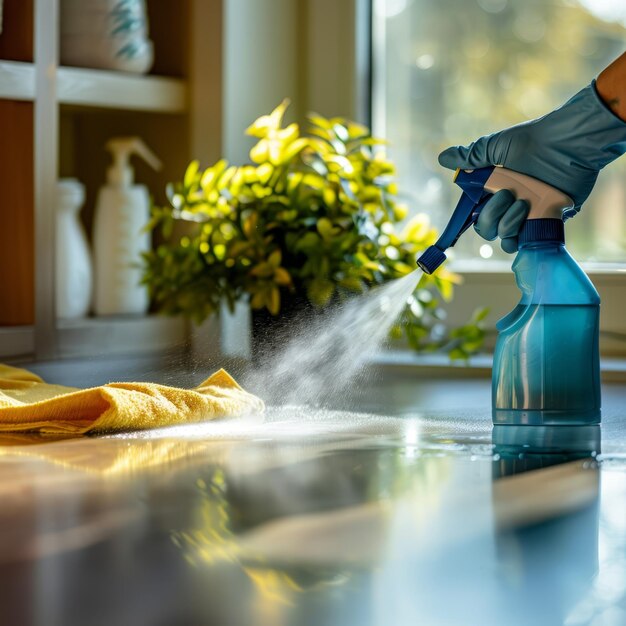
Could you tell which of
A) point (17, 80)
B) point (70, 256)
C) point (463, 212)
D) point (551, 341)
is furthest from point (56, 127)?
point (551, 341)

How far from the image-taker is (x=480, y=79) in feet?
5.37

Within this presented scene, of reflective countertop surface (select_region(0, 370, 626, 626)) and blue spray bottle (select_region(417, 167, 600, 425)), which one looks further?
blue spray bottle (select_region(417, 167, 600, 425))

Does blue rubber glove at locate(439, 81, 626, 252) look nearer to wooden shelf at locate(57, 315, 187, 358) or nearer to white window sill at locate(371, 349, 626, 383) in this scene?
white window sill at locate(371, 349, 626, 383)

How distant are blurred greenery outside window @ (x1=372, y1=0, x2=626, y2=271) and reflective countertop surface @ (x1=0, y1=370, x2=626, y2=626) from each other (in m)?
0.68

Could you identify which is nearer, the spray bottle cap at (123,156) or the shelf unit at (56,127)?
the shelf unit at (56,127)

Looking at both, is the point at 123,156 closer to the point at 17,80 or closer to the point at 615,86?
the point at 17,80

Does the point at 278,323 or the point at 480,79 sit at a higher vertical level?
the point at 480,79

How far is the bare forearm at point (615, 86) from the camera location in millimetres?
867

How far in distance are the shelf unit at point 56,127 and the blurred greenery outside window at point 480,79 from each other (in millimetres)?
288

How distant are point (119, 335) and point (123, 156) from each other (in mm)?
260

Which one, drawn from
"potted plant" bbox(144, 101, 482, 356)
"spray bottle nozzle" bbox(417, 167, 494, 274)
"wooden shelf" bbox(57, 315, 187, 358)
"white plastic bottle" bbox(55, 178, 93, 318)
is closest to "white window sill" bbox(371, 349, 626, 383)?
"potted plant" bbox(144, 101, 482, 356)

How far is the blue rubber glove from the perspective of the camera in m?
0.89

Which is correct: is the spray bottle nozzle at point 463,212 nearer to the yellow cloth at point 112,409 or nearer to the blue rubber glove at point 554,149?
the blue rubber glove at point 554,149

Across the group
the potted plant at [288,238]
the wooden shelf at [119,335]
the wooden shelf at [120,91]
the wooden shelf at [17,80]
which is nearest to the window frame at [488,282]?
the potted plant at [288,238]
